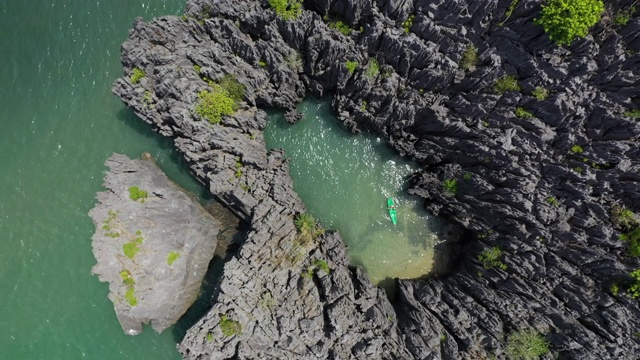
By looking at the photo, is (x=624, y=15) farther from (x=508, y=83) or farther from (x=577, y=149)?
(x=577, y=149)

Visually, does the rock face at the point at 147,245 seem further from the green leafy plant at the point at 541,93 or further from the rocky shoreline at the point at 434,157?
the green leafy plant at the point at 541,93

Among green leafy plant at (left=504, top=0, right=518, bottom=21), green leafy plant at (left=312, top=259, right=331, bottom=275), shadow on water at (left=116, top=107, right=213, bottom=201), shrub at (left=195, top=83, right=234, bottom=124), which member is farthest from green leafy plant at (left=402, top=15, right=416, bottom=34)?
shadow on water at (left=116, top=107, right=213, bottom=201)

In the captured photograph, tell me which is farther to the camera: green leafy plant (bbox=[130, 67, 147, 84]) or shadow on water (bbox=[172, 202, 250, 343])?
shadow on water (bbox=[172, 202, 250, 343])

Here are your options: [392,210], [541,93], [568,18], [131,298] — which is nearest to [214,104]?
[131,298]

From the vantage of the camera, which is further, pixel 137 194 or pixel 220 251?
pixel 220 251

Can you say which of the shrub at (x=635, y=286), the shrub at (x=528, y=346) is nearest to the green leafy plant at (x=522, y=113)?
the shrub at (x=635, y=286)

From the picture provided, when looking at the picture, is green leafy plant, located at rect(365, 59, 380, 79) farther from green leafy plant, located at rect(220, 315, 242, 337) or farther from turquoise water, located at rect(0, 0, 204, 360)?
green leafy plant, located at rect(220, 315, 242, 337)
